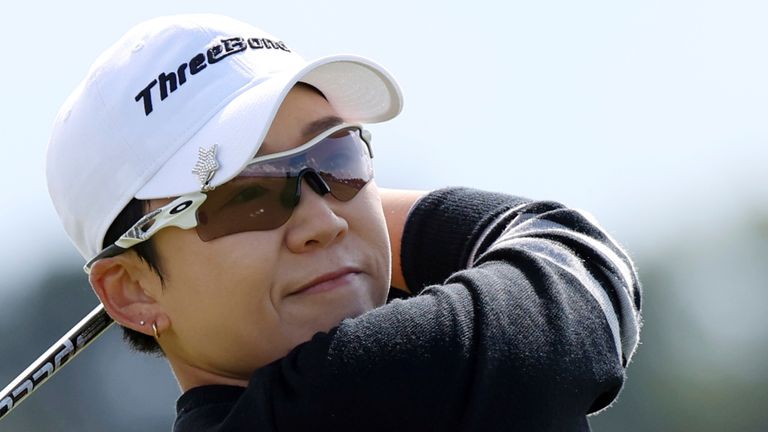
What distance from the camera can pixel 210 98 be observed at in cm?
364

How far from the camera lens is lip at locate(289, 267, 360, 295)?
139 inches

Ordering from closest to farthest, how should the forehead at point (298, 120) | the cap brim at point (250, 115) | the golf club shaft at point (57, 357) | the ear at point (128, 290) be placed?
the cap brim at point (250, 115) < the forehead at point (298, 120) < the ear at point (128, 290) < the golf club shaft at point (57, 357)

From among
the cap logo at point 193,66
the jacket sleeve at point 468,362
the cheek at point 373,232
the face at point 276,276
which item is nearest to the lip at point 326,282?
the face at point 276,276

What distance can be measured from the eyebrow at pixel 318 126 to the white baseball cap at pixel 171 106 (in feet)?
0.21

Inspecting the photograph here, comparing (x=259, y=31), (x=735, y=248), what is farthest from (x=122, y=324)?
(x=735, y=248)

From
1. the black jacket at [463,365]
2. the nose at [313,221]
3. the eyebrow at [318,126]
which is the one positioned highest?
the eyebrow at [318,126]

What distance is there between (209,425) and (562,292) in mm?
782

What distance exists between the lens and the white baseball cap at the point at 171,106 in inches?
140

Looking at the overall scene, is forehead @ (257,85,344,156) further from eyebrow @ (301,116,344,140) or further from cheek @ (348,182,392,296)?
cheek @ (348,182,392,296)

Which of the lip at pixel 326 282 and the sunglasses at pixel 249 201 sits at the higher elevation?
the sunglasses at pixel 249 201

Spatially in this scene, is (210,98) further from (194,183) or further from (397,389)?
(397,389)

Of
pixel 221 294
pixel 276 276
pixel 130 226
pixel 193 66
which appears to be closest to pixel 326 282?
pixel 276 276

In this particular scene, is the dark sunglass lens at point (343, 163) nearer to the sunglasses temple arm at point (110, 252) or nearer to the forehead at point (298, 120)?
the forehead at point (298, 120)

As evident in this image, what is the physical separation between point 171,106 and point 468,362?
3.04 feet
